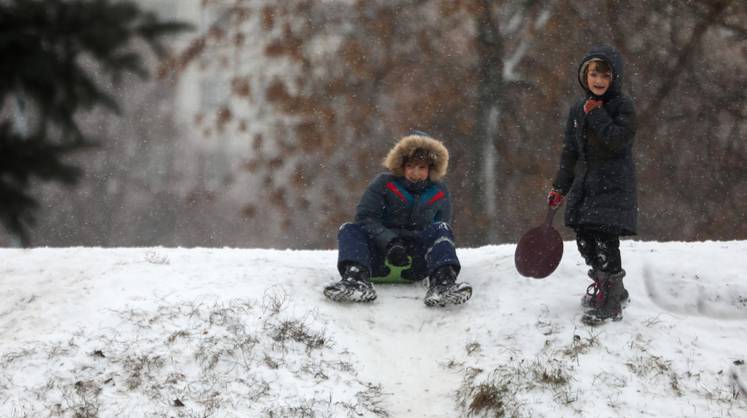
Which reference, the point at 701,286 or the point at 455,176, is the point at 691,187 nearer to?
the point at 455,176

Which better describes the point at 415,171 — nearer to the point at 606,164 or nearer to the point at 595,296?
the point at 606,164

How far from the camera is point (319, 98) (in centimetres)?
1712

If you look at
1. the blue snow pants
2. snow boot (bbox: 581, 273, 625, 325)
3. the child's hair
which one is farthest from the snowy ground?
the child's hair

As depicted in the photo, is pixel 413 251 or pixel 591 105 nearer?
pixel 591 105

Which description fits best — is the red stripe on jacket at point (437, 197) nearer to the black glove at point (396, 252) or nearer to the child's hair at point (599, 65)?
the black glove at point (396, 252)

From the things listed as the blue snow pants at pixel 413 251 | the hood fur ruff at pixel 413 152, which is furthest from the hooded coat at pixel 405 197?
the blue snow pants at pixel 413 251

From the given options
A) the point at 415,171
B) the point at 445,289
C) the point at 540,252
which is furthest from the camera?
the point at 415,171

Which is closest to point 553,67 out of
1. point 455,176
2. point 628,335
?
point 455,176

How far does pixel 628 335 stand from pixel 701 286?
131 cm

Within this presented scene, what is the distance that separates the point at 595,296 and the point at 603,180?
0.96 m

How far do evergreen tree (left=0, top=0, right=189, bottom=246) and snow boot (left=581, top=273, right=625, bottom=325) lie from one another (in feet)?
14.2

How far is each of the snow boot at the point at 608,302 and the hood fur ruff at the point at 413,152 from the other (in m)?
1.95

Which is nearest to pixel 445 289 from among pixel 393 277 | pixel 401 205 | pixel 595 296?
pixel 393 277

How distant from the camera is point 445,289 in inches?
273
